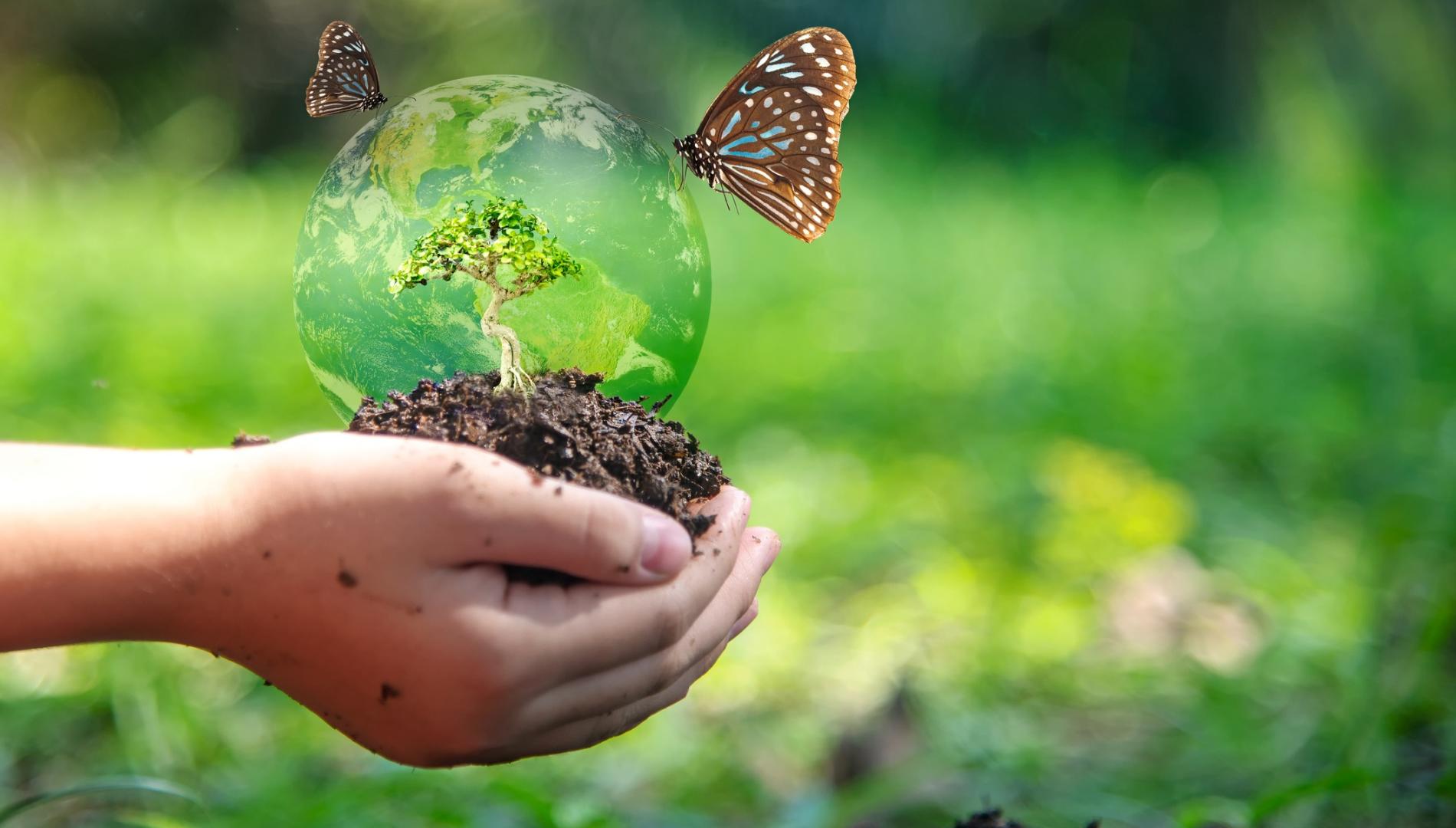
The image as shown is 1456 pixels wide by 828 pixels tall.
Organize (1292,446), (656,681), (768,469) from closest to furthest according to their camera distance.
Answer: (656,681), (768,469), (1292,446)

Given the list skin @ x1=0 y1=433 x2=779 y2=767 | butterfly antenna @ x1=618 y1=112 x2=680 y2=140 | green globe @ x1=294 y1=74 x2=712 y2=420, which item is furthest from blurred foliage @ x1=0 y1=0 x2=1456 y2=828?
butterfly antenna @ x1=618 y1=112 x2=680 y2=140

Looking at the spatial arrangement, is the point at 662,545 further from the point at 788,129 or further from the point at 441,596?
the point at 788,129

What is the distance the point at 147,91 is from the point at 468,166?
7578 mm

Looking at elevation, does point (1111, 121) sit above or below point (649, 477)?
above

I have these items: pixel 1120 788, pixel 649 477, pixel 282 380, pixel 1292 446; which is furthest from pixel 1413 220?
pixel 649 477

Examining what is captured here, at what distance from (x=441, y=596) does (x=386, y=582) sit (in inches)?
2.4

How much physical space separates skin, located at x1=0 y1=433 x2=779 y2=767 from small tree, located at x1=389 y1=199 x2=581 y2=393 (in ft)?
0.82

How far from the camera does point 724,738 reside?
9.18 ft

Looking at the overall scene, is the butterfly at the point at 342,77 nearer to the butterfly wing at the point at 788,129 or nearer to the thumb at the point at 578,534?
the butterfly wing at the point at 788,129

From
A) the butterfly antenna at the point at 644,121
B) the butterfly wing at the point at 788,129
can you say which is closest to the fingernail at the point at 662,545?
the butterfly wing at the point at 788,129

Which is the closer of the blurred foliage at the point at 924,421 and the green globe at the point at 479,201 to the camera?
the green globe at the point at 479,201

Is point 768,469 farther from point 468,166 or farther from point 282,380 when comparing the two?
point 468,166

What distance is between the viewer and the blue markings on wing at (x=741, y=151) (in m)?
1.54

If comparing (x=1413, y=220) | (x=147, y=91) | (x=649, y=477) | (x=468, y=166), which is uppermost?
(x=1413, y=220)
